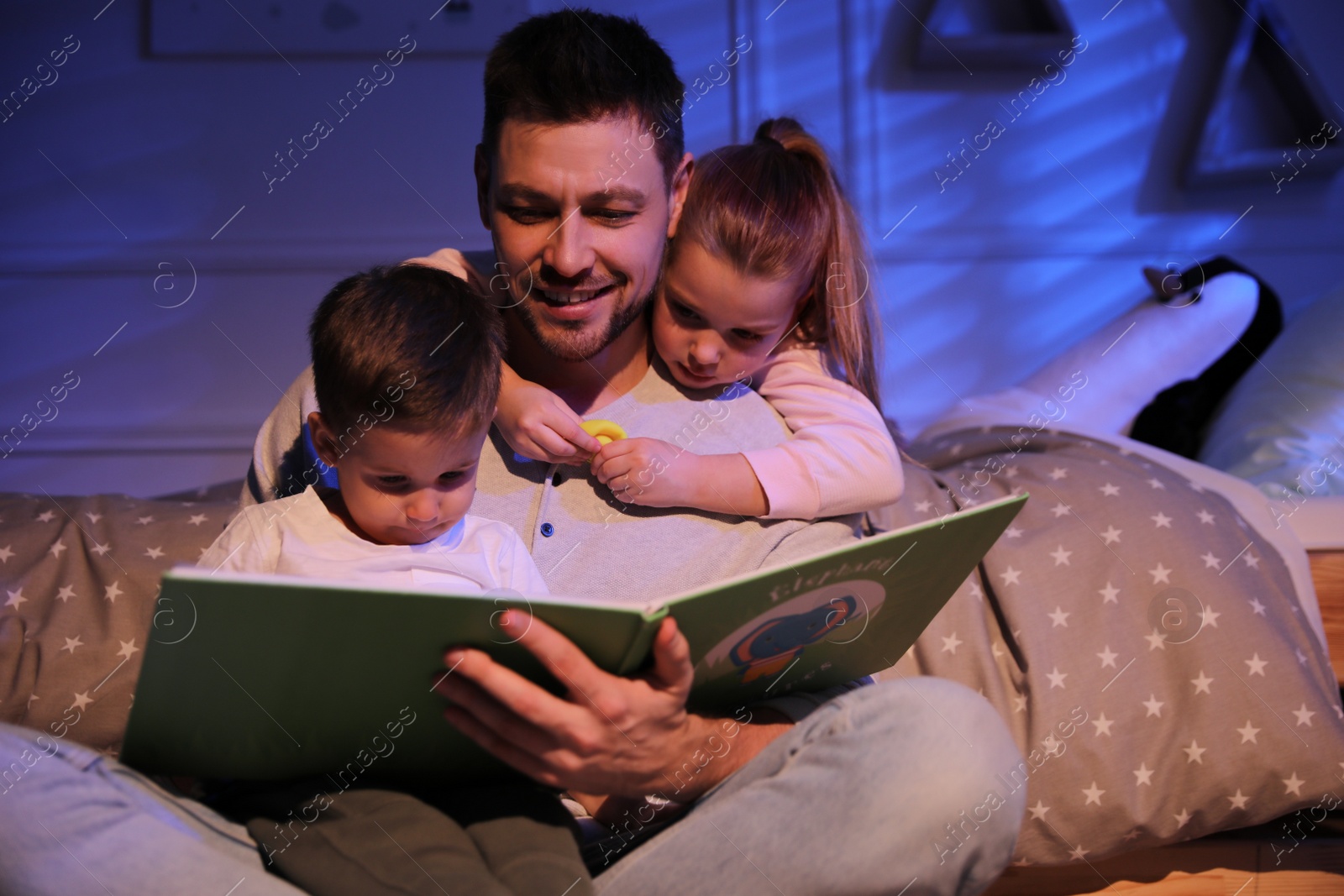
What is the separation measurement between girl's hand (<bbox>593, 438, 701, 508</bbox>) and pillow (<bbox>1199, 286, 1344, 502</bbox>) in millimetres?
986

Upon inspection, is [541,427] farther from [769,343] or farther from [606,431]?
[769,343]

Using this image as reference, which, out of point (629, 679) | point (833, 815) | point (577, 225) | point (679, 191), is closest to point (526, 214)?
point (577, 225)

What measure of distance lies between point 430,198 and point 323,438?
1517 millimetres

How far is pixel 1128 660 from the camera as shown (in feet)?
4.45

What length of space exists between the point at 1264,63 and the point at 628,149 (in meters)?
2.03

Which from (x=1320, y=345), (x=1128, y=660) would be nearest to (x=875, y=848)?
(x=1128, y=660)

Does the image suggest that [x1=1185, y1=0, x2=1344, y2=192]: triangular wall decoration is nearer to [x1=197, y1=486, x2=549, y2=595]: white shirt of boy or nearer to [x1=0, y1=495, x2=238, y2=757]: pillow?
[x1=197, y1=486, x2=549, y2=595]: white shirt of boy

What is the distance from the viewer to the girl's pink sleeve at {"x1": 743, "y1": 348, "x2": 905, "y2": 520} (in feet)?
3.94

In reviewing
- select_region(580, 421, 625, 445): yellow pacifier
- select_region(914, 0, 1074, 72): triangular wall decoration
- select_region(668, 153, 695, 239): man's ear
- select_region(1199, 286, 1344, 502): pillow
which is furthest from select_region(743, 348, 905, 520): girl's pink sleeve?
select_region(914, 0, 1074, 72): triangular wall decoration

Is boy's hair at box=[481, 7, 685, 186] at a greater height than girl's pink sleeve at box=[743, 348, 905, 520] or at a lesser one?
greater

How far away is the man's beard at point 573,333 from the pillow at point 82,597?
56 cm

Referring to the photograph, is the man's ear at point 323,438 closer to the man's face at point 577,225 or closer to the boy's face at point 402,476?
the boy's face at point 402,476

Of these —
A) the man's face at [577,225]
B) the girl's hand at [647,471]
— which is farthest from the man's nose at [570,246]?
the girl's hand at [647,471]

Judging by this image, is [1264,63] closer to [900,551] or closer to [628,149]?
[628,149]
